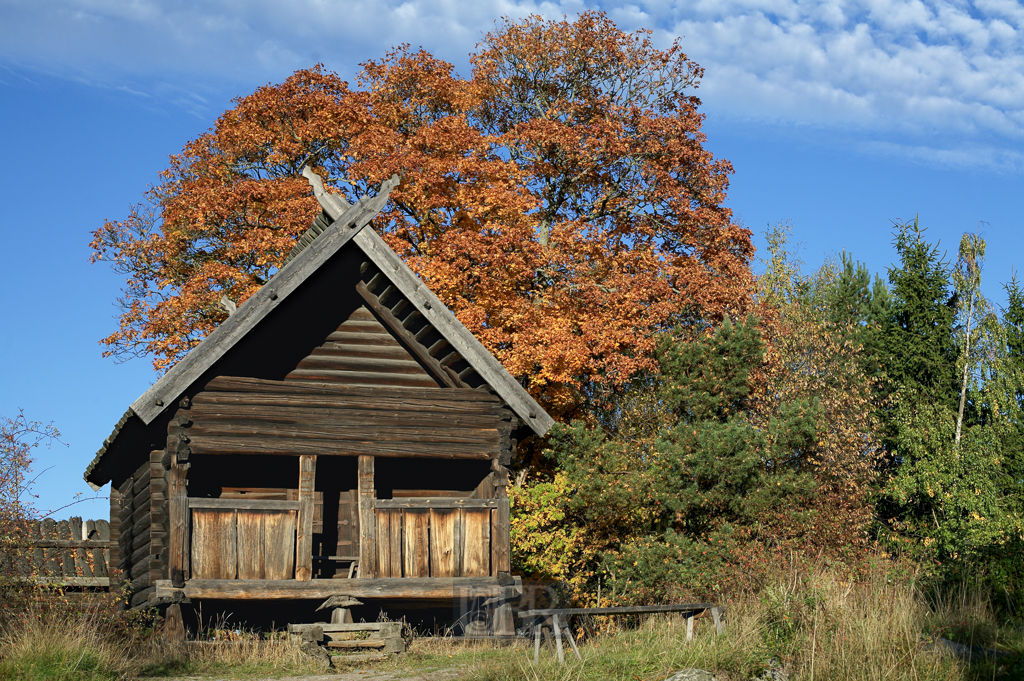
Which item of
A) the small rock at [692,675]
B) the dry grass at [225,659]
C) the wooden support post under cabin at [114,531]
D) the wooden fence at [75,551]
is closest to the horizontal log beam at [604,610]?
the small rock at [692,675]

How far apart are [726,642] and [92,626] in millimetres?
7555

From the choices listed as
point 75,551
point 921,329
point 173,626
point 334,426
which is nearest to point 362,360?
point 334,426

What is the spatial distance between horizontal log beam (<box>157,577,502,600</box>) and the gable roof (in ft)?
8.06

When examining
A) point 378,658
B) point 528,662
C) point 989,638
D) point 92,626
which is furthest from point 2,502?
point 989,638

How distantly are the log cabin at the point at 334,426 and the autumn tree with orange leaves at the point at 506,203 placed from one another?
26.6 feet

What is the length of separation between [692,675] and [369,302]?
7.97 meters

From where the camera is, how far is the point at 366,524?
14859 mm

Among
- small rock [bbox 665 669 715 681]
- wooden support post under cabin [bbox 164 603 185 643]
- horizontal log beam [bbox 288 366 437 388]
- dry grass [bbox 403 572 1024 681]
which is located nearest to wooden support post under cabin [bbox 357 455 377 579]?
horizontal log beam [bbox 288 366 437 388]

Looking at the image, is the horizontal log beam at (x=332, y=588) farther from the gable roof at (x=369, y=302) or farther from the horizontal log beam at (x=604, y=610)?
the horizontal log beam at (x=604, y=610)

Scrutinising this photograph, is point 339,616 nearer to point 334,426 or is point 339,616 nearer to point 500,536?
point 500,536

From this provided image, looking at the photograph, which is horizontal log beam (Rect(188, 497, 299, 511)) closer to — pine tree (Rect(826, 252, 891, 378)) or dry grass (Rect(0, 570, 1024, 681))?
dry grass (Rect(0, 570, 1024, 681))

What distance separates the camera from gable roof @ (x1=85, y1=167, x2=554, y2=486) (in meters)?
14.0

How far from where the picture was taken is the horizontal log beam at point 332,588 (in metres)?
14.0

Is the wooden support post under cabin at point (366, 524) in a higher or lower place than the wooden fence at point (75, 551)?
higher
